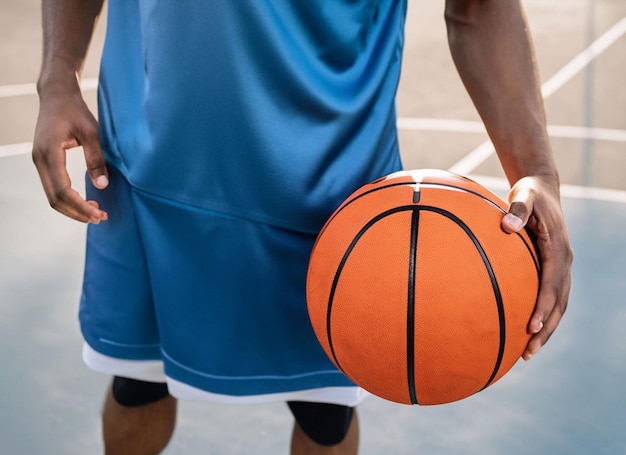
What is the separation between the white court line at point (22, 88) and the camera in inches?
248

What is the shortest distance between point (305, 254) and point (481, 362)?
477 millimetres

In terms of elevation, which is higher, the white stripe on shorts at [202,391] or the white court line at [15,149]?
the white stripe on shorts at [202,391]

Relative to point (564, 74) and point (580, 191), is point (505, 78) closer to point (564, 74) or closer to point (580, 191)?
point (580, 191)

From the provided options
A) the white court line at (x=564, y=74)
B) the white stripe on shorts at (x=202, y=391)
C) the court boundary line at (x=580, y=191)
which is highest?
the white stripe on shorts at (x=202, y=391)

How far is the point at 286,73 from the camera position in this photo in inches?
73.5

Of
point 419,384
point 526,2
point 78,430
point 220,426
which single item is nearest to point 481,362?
point 419,384

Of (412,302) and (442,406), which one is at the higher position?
(412,302)

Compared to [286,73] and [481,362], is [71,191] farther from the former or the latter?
[481,362]

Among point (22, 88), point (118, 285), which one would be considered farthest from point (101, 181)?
point (22, 88)

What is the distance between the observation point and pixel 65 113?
6.57ft

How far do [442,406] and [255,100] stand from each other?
1.60 meters

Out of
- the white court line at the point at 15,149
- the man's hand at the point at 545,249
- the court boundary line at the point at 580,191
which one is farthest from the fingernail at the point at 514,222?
the white court line at the point at 15,149

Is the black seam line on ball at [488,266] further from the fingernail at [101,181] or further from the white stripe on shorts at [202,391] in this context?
the fingernail at [101,181]

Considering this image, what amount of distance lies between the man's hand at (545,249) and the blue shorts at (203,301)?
1.60ft
